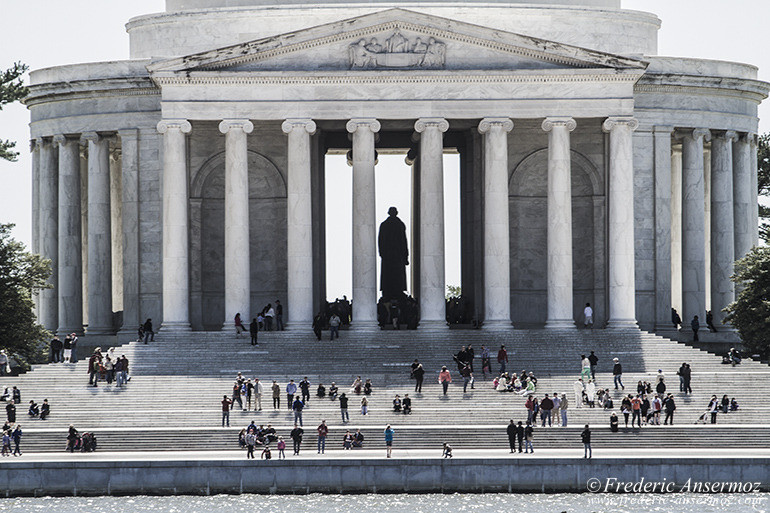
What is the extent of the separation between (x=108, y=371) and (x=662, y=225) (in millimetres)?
37793

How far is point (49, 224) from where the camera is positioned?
4124 inches

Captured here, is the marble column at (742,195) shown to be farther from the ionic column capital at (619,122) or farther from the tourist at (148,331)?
the tourist at (148,331)

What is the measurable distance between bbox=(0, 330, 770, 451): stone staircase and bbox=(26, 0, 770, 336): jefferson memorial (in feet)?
13.2

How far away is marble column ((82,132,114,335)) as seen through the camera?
101 m

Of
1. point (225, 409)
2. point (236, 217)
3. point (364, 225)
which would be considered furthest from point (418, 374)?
point (236, 217)

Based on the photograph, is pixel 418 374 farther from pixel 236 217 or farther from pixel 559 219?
pixel 236 217

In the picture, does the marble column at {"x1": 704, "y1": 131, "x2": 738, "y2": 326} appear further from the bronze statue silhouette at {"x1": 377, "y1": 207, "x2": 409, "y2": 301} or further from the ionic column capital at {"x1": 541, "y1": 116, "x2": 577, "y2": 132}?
the bronze statue silhouette at {"x1": 377, "y1": 207, "x2": 409, "y2": 301}

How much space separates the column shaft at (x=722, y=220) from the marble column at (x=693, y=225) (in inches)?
54.6

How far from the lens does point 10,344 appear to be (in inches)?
3568

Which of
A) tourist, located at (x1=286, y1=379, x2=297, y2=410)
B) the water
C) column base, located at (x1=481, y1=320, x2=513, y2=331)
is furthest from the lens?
column base, located at (x1=481, y1=320, x2=513, y2=331)

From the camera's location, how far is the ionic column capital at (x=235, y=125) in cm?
9150

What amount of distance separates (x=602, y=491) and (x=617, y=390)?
1585 cm

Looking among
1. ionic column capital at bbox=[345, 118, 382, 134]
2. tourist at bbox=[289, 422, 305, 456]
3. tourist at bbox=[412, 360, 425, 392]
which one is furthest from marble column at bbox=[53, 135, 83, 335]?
tourist at bbox=[289, 422, 305, 456]

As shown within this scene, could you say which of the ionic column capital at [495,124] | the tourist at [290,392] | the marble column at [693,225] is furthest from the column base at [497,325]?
the tourist at [290,392]
